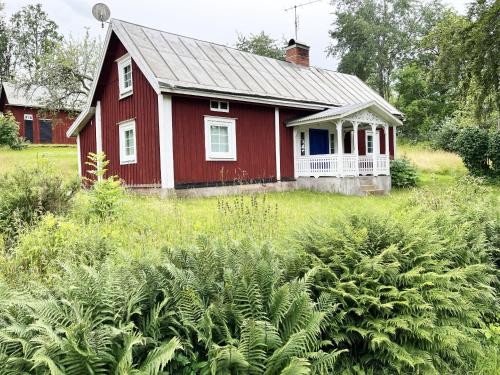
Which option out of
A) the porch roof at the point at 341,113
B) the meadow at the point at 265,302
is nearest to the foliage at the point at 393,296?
the meadow at the point at 265,302

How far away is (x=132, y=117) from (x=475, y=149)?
14.5 m

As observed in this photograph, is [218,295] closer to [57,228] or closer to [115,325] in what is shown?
[115,325]

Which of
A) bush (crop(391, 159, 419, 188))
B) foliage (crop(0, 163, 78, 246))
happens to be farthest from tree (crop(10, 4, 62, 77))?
foliage (crop(0, 163, 78, 246))

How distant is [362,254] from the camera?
9.52 feet

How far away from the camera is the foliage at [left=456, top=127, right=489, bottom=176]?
16594 millimetres

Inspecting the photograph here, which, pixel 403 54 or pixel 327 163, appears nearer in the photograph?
pixel 327 163

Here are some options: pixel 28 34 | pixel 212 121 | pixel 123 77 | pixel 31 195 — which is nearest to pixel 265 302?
pixel 31 195

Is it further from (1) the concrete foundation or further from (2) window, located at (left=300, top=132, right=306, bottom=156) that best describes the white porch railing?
(2) window, located at (left=300, top=132, right=306, bottom=156)

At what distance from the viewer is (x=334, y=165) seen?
13500 millimetres

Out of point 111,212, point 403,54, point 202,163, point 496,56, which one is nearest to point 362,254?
point 111,212

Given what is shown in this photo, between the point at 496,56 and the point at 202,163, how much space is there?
8098 millimetres

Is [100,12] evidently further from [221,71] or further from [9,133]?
[9,133]

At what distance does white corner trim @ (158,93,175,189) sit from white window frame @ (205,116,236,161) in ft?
4.19

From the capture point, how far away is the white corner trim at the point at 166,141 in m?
10.9
